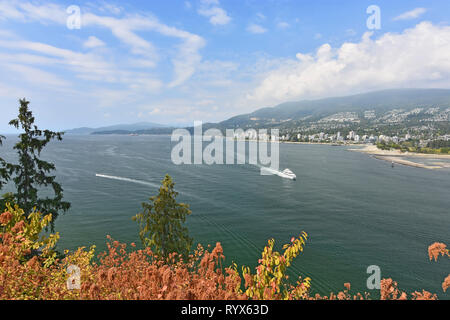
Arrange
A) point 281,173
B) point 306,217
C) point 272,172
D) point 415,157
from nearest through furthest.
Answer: point 306,217 → point 281,173 → point 272,172 → point 415,157

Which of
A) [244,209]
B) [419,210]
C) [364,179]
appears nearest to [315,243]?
[244,209]

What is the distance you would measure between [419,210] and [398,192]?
46.7ft

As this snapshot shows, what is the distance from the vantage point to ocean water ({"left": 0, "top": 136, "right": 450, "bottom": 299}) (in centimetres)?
2542

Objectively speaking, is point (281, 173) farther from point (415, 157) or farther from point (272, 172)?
point (415, 157)

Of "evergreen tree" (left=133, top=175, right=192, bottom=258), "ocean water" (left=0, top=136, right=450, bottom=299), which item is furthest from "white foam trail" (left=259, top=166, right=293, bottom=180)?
"evergreen tree" (left=133, top=175, right=192, bottom=258)

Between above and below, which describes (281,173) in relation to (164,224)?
below

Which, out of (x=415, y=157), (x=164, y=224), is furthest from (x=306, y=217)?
(x=415, y=157)

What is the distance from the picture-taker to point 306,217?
38219 millimetres

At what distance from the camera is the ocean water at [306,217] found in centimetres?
2542

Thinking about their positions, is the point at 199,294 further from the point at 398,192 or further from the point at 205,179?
the point at 398,192

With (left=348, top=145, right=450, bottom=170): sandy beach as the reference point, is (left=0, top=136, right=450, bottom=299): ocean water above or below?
below

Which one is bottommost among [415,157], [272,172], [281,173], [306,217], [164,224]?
[306,217]

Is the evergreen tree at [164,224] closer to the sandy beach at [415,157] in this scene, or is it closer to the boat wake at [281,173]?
the boat wake at [281,173]

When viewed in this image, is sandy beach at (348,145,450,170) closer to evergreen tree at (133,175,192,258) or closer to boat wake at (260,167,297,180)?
boat wake at (260,167,297,180)
